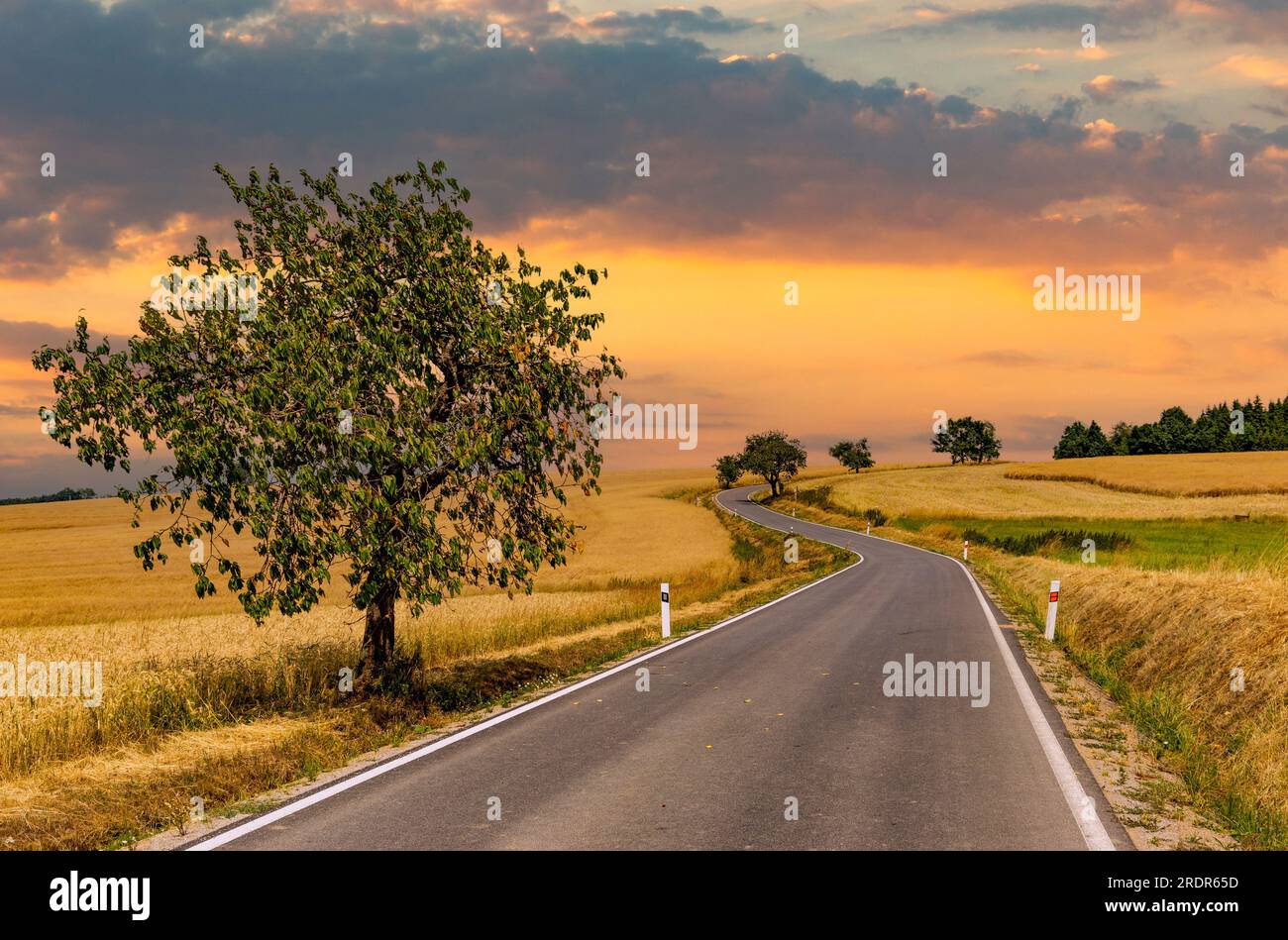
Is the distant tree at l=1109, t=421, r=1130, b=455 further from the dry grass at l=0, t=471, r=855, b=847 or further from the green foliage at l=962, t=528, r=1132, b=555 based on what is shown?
the dry grass at l=0, t=471, r=855, b=847

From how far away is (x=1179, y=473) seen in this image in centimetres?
9019

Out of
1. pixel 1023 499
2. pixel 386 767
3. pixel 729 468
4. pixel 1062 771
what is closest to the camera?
pixel 1062 771

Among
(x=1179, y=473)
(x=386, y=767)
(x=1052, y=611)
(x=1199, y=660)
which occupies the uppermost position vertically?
(x=1199, y=660)

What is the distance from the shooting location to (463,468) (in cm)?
1095

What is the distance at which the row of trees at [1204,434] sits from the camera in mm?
140625

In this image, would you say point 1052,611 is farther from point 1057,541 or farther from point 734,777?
point 1057,541

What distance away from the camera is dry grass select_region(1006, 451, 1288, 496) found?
247 feet

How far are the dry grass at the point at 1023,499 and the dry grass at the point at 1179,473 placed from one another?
666mm

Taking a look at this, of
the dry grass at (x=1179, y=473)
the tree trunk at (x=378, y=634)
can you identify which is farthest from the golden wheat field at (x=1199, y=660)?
the dry grass at (x=1179, y=473)

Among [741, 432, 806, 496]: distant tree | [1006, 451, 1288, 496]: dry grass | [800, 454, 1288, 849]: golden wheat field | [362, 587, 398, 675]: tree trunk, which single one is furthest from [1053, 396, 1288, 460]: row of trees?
[362, 587, 398, 675]: tree trunk

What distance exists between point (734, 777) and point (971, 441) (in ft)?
527

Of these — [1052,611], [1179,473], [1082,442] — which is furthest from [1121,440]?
[1052,611]

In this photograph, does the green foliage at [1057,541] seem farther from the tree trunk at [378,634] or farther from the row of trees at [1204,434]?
the row of trees at [1204,434]
